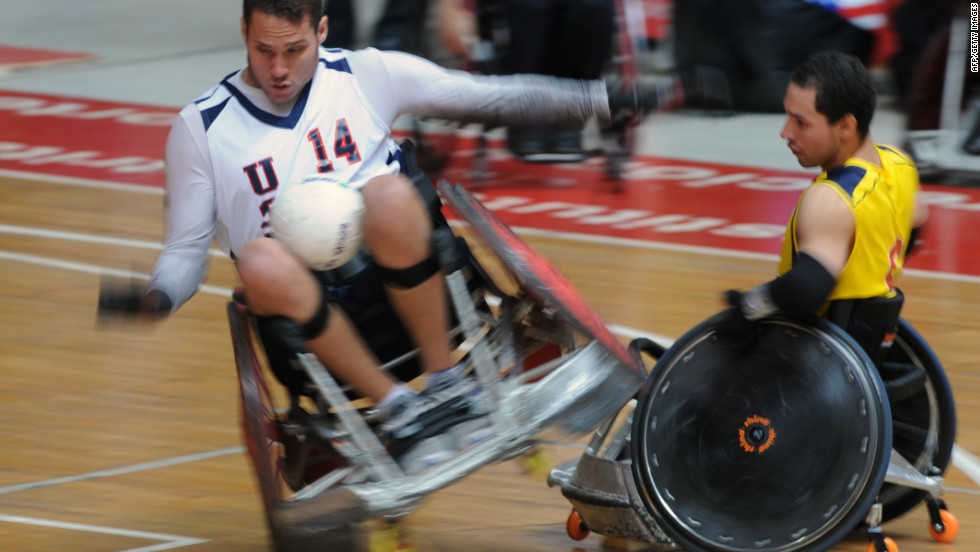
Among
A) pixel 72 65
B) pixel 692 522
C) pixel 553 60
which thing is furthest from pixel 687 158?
pixel 692 522

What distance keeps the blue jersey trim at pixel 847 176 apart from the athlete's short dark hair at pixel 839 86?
10 centimetres

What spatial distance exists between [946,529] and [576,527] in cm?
94

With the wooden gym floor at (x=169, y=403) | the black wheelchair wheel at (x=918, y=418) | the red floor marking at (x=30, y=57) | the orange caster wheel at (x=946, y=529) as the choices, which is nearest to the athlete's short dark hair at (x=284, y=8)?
the wooden gym floor at (x=169, y=403)

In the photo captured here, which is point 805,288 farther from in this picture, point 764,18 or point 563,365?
point 764,18

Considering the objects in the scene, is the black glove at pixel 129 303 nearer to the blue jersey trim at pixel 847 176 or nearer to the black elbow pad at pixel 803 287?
the black elbow pad at pixel 803 287

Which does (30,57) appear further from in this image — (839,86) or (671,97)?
(839,86)

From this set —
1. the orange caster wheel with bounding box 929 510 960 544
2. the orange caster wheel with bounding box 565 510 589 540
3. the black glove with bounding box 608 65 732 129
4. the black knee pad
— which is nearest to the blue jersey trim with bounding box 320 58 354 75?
the black knee pad

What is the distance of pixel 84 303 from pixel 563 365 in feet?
11.9

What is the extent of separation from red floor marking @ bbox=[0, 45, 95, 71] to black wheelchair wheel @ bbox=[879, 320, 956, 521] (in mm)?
10478

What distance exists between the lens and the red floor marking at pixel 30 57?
13539 millimetres

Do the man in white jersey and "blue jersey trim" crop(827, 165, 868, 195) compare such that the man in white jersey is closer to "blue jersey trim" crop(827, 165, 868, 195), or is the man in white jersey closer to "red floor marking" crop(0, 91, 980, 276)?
"blue jersey trim" crop(827, 165, 868, 195)

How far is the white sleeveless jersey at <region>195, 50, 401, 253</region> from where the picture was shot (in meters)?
4.22

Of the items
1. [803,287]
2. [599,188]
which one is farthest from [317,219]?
[599,188]

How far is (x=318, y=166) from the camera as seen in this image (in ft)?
14.0
